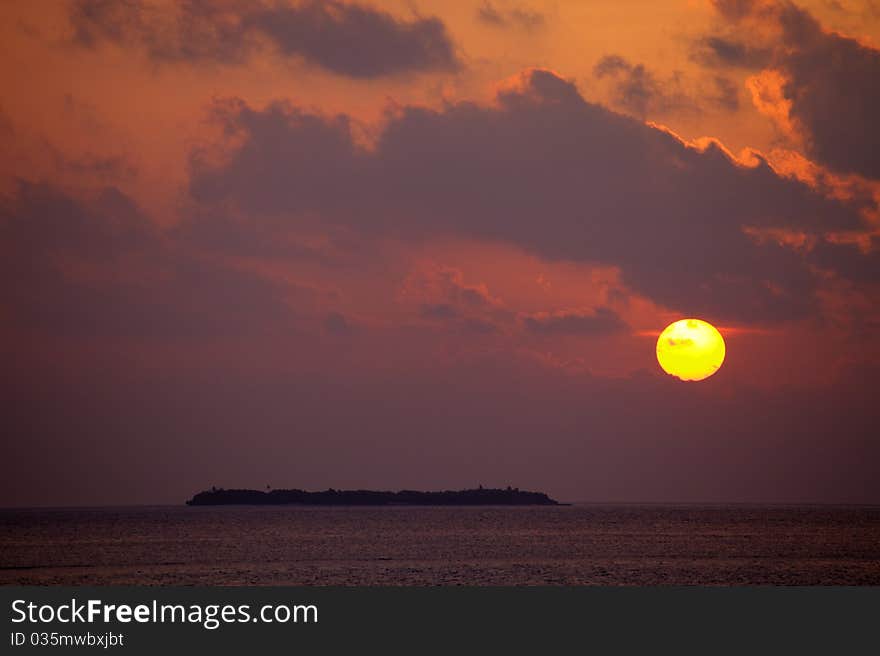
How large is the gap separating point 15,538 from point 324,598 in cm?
12061

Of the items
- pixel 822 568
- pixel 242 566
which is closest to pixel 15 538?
pixel 242 566

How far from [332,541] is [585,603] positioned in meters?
87.1

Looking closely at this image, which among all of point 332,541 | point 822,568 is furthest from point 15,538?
point 822,568

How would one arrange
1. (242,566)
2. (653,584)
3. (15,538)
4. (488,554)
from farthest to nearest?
(15,538)
(488,554)
(242,566)
(653,584)

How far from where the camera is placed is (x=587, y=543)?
13238cm

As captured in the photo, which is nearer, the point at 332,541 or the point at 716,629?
the point at 716,629

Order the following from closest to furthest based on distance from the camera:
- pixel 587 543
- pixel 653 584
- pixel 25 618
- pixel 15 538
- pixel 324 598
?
1. pixel 25 618
2. pixel 324 598
3. pixel 653 584
4. pixel 587 543
5. pixel 15 538

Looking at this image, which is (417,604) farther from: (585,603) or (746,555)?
(746,555)

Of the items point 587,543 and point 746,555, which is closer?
point 746,555

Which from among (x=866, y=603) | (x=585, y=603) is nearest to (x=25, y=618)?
(x=585, y=603)

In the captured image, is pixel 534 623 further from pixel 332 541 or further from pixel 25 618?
pixel 332 541

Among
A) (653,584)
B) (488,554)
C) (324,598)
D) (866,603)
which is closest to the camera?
(866,603)

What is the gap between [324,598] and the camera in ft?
166

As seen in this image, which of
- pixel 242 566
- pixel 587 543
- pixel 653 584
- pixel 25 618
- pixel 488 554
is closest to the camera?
pixel 25 618
